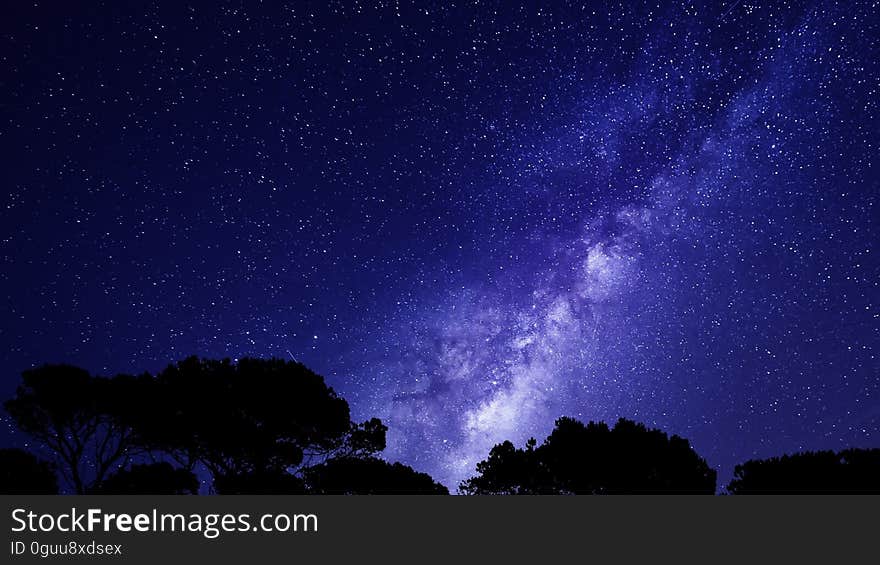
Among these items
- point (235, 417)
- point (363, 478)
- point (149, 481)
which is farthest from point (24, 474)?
point (363, 478)

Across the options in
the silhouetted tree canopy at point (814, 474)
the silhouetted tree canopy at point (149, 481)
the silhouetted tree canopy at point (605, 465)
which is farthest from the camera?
the silhouetted tree canopy at point (605, 465)

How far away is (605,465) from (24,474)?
71.7ft

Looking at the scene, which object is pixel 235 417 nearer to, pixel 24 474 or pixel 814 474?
A: pixel 24 474

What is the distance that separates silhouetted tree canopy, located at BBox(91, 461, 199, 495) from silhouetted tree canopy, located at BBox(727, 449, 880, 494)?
2071cm

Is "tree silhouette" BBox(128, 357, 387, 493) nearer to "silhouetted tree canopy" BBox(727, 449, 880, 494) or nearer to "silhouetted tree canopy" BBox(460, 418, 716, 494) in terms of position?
"silhouetted tree canopy" BBox(460, 418, 716, 494)

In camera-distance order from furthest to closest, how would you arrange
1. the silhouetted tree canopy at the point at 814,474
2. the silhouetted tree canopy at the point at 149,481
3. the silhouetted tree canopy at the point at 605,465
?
the silhouetted tree canopy at the point at 605,465 → the silhouetted tree canopy at the point at 814,474 → the silhouetted tree canopy at the point at 149,481

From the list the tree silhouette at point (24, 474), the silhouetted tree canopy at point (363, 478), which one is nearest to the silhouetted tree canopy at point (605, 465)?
the silhouetted tree canopy at point (363, 478)

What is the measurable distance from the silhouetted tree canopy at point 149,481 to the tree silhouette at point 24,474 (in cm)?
170

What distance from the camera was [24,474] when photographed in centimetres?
1518

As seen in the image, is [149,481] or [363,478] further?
[363,478]

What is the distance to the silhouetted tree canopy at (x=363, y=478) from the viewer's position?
1719cm

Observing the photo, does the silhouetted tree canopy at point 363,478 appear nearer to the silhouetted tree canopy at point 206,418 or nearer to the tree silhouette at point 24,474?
the silhouetted tree canopy at point 206,418
